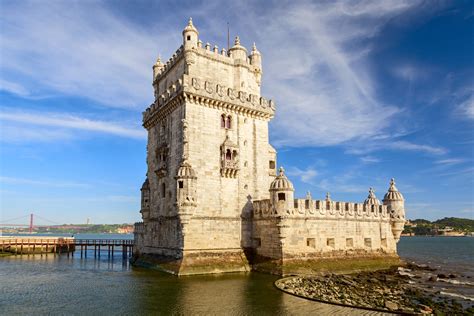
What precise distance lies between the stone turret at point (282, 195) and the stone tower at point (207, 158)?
443 centimetres

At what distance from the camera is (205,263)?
33125 mm

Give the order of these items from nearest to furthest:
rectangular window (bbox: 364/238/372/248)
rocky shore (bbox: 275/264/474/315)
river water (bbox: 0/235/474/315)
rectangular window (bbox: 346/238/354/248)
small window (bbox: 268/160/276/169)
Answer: river water (bbox: 0/235/474/315), rocky shore (bbox: 275/264/474/315), rectangular window (bbox: 346/238/354/248), rectangular window (bbox: 364/238/372/248), small window (bbox: 268/160/276/169)

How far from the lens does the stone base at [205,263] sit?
32.2m

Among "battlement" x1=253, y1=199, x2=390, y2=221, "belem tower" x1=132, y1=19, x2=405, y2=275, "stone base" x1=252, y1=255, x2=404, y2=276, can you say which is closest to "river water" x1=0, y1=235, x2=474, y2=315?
"stone base" x1=252, y1=255, x2=404, y2=276

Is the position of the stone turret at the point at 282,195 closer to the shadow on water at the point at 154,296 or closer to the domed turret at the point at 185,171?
the shadow on water at the point at 154,296

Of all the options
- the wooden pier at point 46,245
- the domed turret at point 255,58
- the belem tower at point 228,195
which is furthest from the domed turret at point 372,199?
the wooden pier at point 46,245

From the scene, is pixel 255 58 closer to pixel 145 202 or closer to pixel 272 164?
pixel 272 164

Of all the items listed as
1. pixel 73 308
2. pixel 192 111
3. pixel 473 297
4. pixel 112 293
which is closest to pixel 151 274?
pixel 112 293

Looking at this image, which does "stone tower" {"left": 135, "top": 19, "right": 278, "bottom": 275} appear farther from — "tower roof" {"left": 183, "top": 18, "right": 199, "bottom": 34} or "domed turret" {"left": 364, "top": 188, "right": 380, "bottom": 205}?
"domed turret" {"left": 364, "top": 188, "right": 380, "bottom": 205}

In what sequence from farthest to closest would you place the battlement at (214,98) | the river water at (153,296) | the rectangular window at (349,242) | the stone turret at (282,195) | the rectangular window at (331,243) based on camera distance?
the rectangular window at (349,242)
the rectangular window at (331,243)
the battlement at (214,98)
the stone turret at (282,195)
the river water at (153,296)

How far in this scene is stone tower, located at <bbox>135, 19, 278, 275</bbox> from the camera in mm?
33438

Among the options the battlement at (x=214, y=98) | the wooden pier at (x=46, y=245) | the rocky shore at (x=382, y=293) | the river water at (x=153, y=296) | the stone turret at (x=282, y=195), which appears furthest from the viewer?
the wooden pier at (x=46, y=245)

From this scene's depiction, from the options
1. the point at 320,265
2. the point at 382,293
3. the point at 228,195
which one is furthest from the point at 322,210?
the point at 382,293

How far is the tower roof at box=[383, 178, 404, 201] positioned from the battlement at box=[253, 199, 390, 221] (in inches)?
92.1
